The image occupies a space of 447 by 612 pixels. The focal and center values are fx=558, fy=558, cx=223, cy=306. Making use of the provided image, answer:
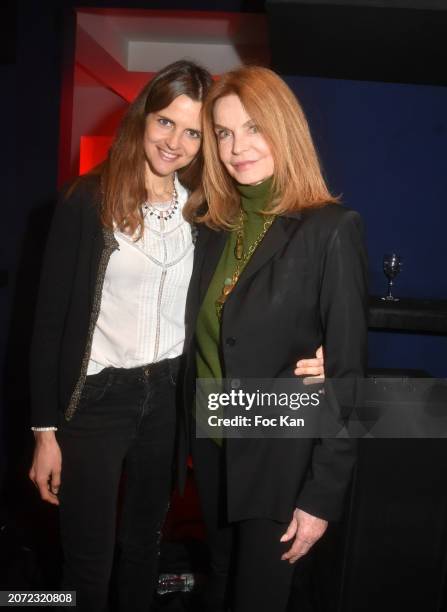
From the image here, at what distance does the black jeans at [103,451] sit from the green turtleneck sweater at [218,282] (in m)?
0.23

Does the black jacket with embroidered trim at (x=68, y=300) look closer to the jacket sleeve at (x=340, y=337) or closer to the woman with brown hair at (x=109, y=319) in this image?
the woman with brown hair at (x=109, y=319)

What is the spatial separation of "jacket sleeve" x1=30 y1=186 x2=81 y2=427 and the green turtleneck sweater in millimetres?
383

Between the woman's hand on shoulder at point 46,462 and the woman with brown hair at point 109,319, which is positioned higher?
the woman with brown hair at point 109,319

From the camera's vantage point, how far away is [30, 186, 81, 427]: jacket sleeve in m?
1.51

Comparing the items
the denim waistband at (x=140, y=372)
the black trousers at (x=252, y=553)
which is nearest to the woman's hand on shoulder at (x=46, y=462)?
the denim waistband at (x=140, y=372)

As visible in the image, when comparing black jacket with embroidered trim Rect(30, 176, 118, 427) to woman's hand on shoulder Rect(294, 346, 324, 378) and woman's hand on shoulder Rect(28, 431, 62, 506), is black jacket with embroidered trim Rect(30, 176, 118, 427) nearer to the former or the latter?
woman's hand on shoulder Rect(28, 431, 62, 506)

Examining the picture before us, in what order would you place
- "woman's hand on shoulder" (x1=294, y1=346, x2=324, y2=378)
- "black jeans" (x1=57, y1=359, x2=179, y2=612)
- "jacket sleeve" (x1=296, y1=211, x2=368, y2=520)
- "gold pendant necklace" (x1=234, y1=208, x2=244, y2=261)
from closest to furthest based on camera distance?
"jacket sleeve" (x1=296, y1=211, x2=368, y2=520)
"woman's hand on shoulder" (x1=294, y1=346, x2=324, y2=378)
"gold pendant necklace" (x1=234, y1=208, x2=244, y2=261)
"black jeans" (x1=57, y1=359, x2=179, y2=612)

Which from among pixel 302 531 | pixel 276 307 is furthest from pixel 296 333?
pixel 302 531

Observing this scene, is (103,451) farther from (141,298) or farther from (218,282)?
(218,282)

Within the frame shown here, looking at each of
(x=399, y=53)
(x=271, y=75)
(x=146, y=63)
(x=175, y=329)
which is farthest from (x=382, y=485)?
(x=146, y=63)

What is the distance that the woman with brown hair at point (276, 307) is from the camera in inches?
50.1

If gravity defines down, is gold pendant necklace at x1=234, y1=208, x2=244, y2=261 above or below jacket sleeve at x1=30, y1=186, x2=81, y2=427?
above

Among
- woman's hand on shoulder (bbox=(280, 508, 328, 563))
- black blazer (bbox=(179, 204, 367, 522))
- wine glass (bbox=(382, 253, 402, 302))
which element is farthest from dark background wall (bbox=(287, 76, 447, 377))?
woman's hand on shoulder (bbox=(280, 508, 328, 563))

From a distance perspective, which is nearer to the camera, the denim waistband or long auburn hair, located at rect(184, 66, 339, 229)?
long auburn hair, located at rect(184, 66, 339, 229)
